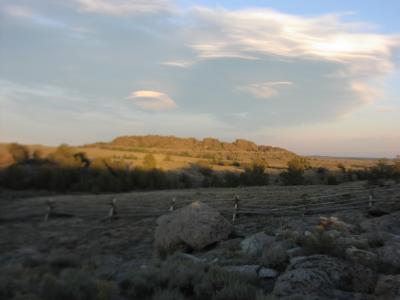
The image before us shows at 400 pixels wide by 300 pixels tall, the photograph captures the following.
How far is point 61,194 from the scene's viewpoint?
34.1 metres

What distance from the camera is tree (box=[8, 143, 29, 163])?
20244mm

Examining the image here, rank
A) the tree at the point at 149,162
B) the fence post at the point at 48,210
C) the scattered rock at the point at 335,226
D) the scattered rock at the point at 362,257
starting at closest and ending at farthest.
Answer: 1. the scattered rock at the point at 362,257
2. the scattered rock at the point at 335,226
3. the fence post at the point at 48,210
4. the tree at the point at 149,162

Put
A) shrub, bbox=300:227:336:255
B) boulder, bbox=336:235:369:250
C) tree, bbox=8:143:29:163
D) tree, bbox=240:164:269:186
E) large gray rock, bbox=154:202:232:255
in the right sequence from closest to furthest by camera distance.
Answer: shrub, bbox=300:227:336:255
boulder, bbox=336:235:369:250
large gray rock, bbox=154:202:232:255
tree, bbox=8:143:29:163
tree, bbox=240:164:269:186

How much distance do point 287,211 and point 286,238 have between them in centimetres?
893

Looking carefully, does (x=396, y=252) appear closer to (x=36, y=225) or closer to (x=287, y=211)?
(x=287, y=211)

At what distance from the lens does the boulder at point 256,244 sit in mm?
10242

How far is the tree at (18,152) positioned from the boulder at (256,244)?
12798 mm

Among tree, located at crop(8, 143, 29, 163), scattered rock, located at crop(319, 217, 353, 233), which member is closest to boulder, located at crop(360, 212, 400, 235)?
scattered rock, located at crop(319, 217, 353, 233)

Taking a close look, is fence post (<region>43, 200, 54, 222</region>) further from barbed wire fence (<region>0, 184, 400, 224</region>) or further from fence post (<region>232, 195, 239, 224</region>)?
fence post (<region>232, 195, 239, 224</region>)

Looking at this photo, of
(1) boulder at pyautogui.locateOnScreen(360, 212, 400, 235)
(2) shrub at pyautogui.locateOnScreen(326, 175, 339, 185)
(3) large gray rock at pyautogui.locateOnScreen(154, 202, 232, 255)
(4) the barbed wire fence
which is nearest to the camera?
(3) large gray rock at pyautogui.locateOnScreen(154, 202, 232, 255)

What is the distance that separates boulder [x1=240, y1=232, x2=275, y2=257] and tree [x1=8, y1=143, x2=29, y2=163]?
1280cm

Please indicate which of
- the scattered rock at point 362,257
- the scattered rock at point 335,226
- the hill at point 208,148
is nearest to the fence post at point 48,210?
the hill at point 208,148

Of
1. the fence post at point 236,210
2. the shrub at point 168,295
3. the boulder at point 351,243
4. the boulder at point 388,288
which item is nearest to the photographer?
the shrub at point 168,295

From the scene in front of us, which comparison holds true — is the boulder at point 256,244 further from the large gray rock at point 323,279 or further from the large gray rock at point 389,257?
the large gray rock at point 389,257
